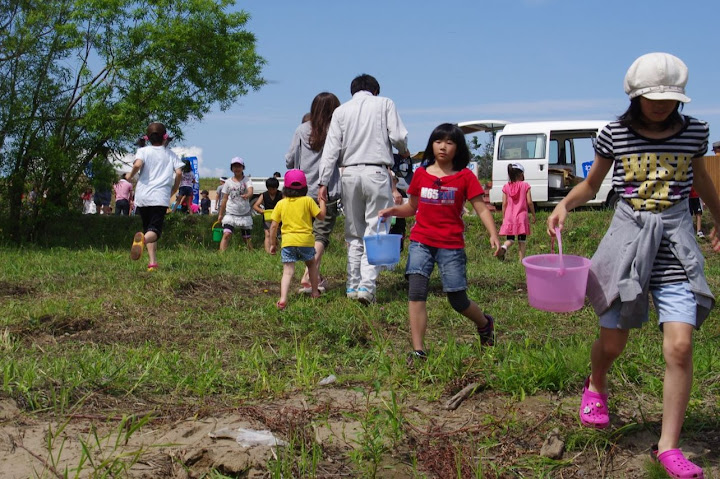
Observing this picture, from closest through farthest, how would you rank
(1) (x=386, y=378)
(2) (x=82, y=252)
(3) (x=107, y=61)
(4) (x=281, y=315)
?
(1) (x=386, y=378), (4) (x=281, y=315), (2) (x=82, y=252), (3) (x=107, y=61)

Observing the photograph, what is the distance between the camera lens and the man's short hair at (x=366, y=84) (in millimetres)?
7316

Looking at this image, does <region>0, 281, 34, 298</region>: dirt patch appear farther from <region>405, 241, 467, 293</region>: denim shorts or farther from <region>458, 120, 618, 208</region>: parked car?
<region>458, 120, 618, 208</region>: parked car

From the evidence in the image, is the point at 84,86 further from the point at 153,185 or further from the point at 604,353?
the point at 604,353

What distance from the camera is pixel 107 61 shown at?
13.2 m

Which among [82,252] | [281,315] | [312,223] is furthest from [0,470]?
[82,252]

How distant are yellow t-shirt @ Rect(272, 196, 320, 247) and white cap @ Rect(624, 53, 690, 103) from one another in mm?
4296

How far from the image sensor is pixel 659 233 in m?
3.27

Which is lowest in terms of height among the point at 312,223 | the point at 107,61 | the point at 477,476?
the point at 477,476

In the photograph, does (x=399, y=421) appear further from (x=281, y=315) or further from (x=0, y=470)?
(x=281, y=315)

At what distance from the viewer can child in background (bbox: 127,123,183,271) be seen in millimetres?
8828

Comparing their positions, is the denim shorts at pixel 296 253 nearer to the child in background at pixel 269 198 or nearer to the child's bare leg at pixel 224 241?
the child's bare leg at pixel 224 241

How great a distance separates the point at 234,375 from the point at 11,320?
2.36 meters

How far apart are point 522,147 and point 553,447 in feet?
51.9

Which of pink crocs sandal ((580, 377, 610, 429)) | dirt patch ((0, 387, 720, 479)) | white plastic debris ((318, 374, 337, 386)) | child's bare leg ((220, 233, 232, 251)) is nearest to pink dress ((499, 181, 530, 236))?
child's bare leg ((220, 233, 232, 251))
